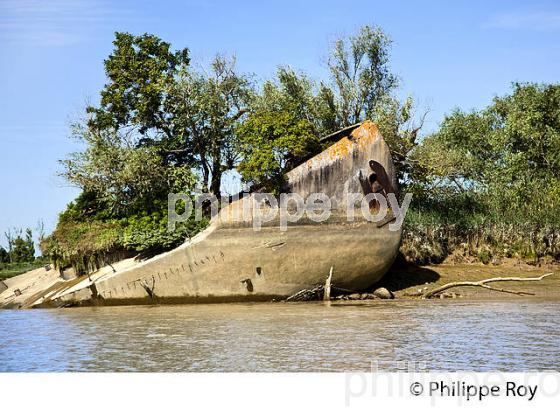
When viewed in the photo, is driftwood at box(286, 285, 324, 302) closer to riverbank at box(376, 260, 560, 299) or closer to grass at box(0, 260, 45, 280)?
riverbank at box(376, 260, 560, 299)

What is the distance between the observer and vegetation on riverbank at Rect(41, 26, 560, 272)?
27453 millimetres

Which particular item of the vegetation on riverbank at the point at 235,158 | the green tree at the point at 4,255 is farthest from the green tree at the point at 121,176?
the green tree at the point at 4,255

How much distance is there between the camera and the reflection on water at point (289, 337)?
604 inches

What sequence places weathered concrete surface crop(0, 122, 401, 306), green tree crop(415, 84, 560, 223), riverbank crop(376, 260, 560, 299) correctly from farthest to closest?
green tree crop(415, 84, 560, 223)
riverbank crop(376, 260, 560, 299)
weathered concrete surface crop(0, 122, 401, 306)

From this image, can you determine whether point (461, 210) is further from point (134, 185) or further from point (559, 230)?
point (134, 185)

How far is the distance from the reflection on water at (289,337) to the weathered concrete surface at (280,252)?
924 mm

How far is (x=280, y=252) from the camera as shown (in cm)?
2572

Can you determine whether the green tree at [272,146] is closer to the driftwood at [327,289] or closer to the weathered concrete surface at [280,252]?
the weathered concrete surface at [280,252]

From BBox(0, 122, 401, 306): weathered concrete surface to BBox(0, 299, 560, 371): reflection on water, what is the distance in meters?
0.92

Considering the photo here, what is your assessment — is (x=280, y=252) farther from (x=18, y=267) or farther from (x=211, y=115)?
(x=18, y=267)

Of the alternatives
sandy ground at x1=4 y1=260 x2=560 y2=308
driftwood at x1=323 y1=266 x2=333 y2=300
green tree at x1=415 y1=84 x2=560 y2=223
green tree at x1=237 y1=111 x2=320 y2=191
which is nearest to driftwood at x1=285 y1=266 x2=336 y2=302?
driftwood at x1=323 y1=266 x2=333 y2=300

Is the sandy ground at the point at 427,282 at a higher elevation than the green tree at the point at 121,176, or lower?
lower
